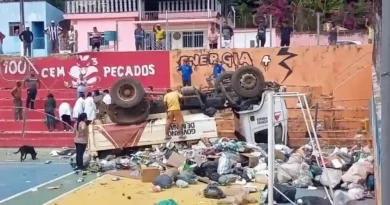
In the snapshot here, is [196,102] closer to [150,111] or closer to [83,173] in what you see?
[150,111]

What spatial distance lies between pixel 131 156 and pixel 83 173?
9.52 ft

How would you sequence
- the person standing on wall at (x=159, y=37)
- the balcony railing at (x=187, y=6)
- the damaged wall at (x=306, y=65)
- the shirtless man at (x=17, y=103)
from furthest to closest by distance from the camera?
the balcony railing at (x=187, y=6) < the person standing on wall at (x=159, y=37) < the damaged wall at (x=306, y=65) < the shirtless man at (x=17, y=103)

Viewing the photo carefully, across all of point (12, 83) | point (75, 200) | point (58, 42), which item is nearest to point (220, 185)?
point (75, 200)

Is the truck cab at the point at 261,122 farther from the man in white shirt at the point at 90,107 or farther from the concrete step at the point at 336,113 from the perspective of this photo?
the man in white shirt at the point at 90,107

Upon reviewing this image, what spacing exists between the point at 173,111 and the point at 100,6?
19668 mm

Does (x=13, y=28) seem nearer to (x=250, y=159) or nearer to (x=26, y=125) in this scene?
(x=26, y=125)

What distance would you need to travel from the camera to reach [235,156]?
59.0 ft

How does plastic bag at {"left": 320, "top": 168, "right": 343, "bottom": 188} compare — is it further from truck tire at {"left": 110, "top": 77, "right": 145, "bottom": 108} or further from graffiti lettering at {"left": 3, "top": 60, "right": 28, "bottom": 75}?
graffiti lettering at {"left": 3, "top": 60, "right": 28, "bottom": 75}

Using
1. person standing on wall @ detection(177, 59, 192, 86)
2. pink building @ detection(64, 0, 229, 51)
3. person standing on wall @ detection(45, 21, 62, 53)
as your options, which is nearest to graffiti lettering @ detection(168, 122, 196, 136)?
person standing on wall @ detection(177, 59, 192, 86)

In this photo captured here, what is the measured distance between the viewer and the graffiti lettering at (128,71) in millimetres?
29844

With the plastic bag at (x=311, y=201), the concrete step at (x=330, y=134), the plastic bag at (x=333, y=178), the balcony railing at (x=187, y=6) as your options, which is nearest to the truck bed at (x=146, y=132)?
Answer: the concrete step at (x=330, y=134)

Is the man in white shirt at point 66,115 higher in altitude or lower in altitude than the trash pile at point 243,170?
higher

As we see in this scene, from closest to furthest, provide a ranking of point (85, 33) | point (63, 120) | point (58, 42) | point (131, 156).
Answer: point (131, 156) < point (63, 120) < point (58, 42) < point (85, 33)

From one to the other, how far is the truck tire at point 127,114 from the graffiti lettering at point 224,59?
Result: 25.5ft
